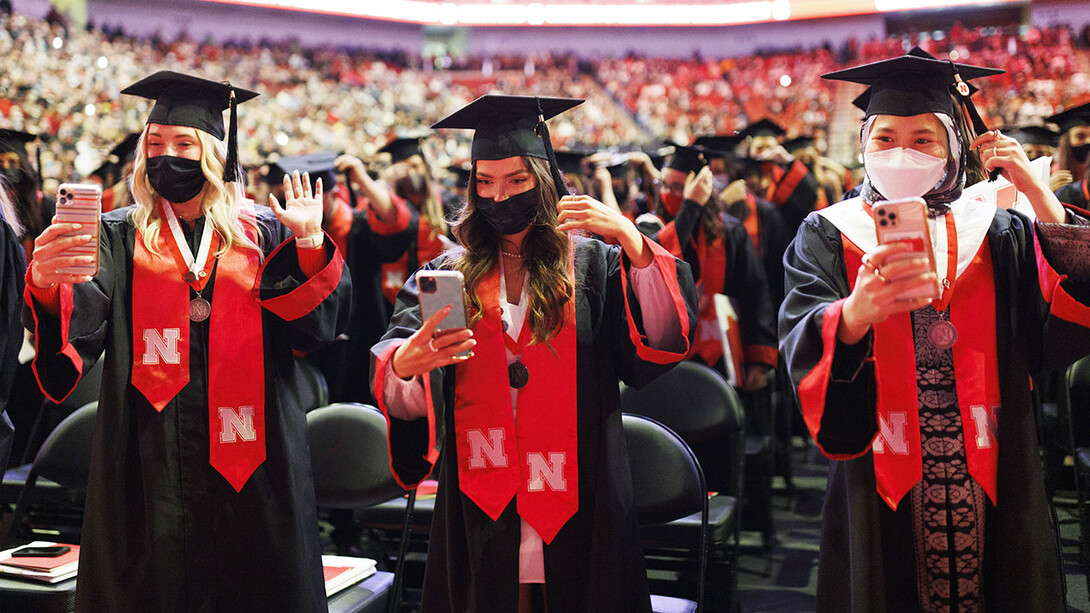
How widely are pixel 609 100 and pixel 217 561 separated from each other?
2565 centimetres

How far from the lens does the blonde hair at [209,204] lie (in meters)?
2.76

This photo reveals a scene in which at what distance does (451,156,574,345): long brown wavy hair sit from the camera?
7.72ft

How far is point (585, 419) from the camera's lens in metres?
2.36

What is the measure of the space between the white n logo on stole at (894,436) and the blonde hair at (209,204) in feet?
6.13

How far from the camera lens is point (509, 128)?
2.43 meters

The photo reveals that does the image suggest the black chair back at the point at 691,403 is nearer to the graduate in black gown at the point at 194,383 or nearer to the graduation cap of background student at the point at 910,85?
the graduate in black gown at the point at 194,383

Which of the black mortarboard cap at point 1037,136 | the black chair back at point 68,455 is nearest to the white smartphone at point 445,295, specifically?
the black chair back at point 68,455

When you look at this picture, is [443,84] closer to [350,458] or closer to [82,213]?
[350,458]

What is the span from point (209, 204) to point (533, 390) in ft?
4.02

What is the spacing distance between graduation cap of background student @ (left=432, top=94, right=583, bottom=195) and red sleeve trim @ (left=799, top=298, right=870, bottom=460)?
85 cm

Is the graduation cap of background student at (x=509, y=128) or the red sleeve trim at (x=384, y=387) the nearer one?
the red sleeve trim at (x=384, y=387)

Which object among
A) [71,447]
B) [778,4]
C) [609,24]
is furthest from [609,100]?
[71,447]

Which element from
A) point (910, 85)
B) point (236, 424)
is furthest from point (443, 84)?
point (910, 85)

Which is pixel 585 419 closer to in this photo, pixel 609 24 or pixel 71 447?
pixel 71 447
